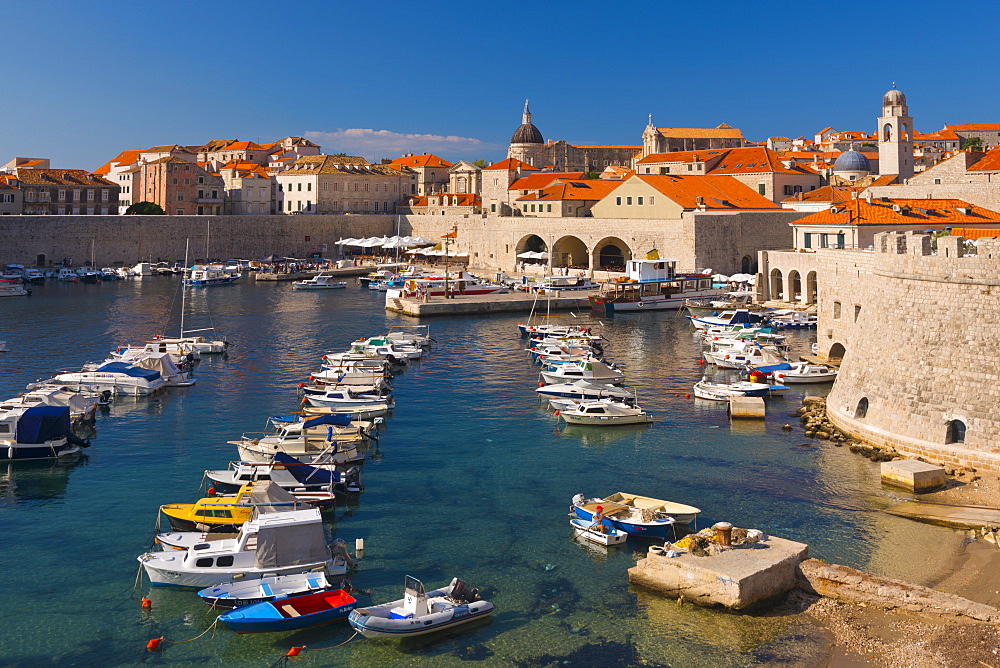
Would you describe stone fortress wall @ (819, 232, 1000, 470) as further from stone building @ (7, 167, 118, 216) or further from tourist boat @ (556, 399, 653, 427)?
stone building @ (7, 167, 118, 216)

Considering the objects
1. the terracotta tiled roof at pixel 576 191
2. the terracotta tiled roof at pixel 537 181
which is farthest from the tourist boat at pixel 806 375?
the terracotta tiled roof at pixel 537 181

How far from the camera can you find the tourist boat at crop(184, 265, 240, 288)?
2254 inches

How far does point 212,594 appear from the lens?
13.5 m

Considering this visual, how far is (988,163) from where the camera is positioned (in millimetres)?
49219

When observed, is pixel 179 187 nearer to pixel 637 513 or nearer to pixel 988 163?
pixel 988 163

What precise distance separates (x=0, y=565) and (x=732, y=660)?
10.6 meters

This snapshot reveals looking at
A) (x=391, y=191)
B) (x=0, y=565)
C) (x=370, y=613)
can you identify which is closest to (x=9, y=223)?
(x=391, y=191)

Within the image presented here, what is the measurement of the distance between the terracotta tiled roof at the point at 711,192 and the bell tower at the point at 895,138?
8.54 metres

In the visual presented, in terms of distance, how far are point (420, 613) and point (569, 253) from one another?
49.5 meters

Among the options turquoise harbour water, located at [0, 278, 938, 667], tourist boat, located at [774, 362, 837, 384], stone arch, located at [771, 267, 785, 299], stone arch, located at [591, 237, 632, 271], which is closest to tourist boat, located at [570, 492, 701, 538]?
turquoise harbour water, located at [0, 278, 938, 667]

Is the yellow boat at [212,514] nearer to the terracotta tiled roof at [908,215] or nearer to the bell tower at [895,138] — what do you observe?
the terracotta tiled roof at [908,215]

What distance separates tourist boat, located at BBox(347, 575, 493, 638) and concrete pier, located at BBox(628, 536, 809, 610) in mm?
2419

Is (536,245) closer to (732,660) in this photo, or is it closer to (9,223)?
(9,223)

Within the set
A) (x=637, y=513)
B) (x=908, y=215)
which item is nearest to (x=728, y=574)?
(x=637, y=513)
